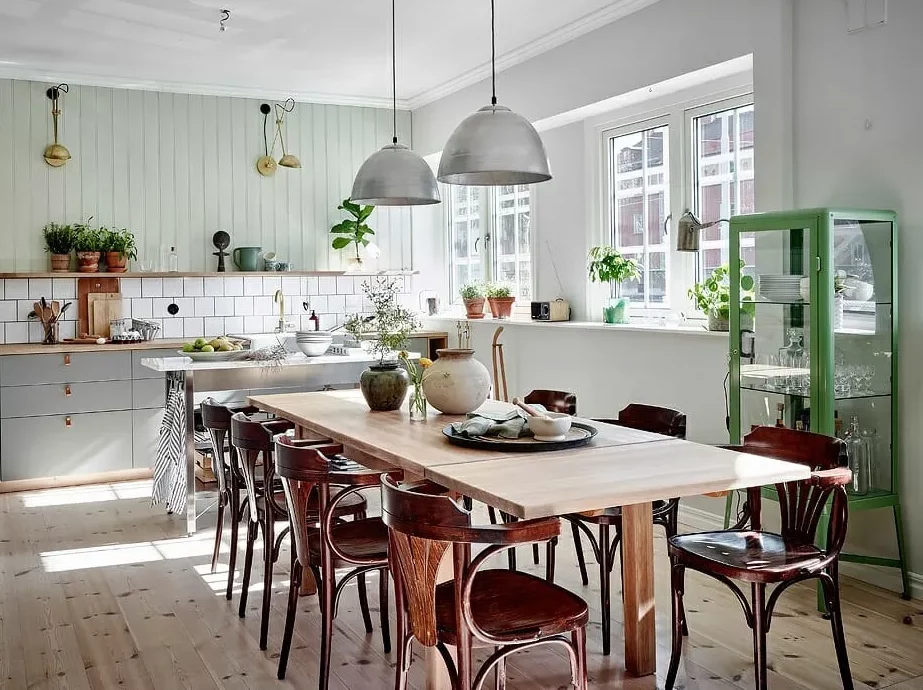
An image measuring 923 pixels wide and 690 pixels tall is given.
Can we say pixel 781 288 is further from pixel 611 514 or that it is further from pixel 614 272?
pixel 614 272

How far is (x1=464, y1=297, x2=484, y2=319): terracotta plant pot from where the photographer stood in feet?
23.3

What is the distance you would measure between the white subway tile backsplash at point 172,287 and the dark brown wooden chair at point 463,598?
521cm

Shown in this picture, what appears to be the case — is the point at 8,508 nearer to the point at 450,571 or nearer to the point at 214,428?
the point at 214,428

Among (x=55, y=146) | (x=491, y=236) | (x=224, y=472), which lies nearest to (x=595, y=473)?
(x=224, y=472)

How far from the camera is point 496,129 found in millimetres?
3289

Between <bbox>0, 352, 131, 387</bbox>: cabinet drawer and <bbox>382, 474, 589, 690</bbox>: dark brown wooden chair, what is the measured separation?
4.47m

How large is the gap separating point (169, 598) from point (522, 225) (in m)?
3.89

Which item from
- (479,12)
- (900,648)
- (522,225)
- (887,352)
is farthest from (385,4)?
(900,648)

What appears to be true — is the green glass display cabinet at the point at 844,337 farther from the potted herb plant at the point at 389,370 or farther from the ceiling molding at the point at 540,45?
the ceiling molding at the point at 540,45

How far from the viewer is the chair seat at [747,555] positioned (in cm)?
275

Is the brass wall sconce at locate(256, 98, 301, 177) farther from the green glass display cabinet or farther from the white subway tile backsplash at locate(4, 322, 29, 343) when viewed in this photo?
the green glass display cabinet

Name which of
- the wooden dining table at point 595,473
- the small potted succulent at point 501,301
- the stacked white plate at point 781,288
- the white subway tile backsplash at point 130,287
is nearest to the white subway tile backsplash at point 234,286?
the white subway tile backsplash at point 130,287

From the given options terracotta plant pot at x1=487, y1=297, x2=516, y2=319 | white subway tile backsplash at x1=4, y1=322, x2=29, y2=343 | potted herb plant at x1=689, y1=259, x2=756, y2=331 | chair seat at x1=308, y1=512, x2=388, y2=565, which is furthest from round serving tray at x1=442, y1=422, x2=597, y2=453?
white subway tile backsplash at x1=4, y1=322, x2=29, y2=343

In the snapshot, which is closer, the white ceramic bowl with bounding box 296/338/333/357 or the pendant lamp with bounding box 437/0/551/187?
the pendant lamp with bounding box 437/0/551/187
